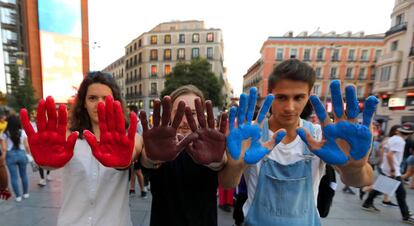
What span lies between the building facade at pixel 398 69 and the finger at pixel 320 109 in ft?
70.8

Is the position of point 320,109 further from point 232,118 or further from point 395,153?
point 395,153

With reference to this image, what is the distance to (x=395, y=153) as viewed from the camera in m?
3.50

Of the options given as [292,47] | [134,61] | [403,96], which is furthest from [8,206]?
[134,61]

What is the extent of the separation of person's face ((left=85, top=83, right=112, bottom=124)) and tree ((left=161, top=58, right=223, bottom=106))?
19.4 m

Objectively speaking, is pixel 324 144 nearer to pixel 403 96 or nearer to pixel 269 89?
pixel 269 89

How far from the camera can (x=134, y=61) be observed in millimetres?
37125

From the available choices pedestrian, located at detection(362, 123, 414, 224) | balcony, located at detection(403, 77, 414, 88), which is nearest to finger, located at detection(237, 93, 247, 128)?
pedestrian, located at detection(362, 123, 414, 224)

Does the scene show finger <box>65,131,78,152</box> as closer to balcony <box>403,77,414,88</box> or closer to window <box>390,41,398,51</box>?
balcony <box>403,77,414,88</box>

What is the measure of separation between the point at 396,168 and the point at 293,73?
3.83 metres

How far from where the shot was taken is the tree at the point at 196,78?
68.7 feet

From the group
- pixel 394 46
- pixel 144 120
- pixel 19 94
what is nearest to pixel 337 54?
pixel 394 46

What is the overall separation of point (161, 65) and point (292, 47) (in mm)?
22037

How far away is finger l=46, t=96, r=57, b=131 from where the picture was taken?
3.15 ft

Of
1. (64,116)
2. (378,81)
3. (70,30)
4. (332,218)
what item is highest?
(70,30)
